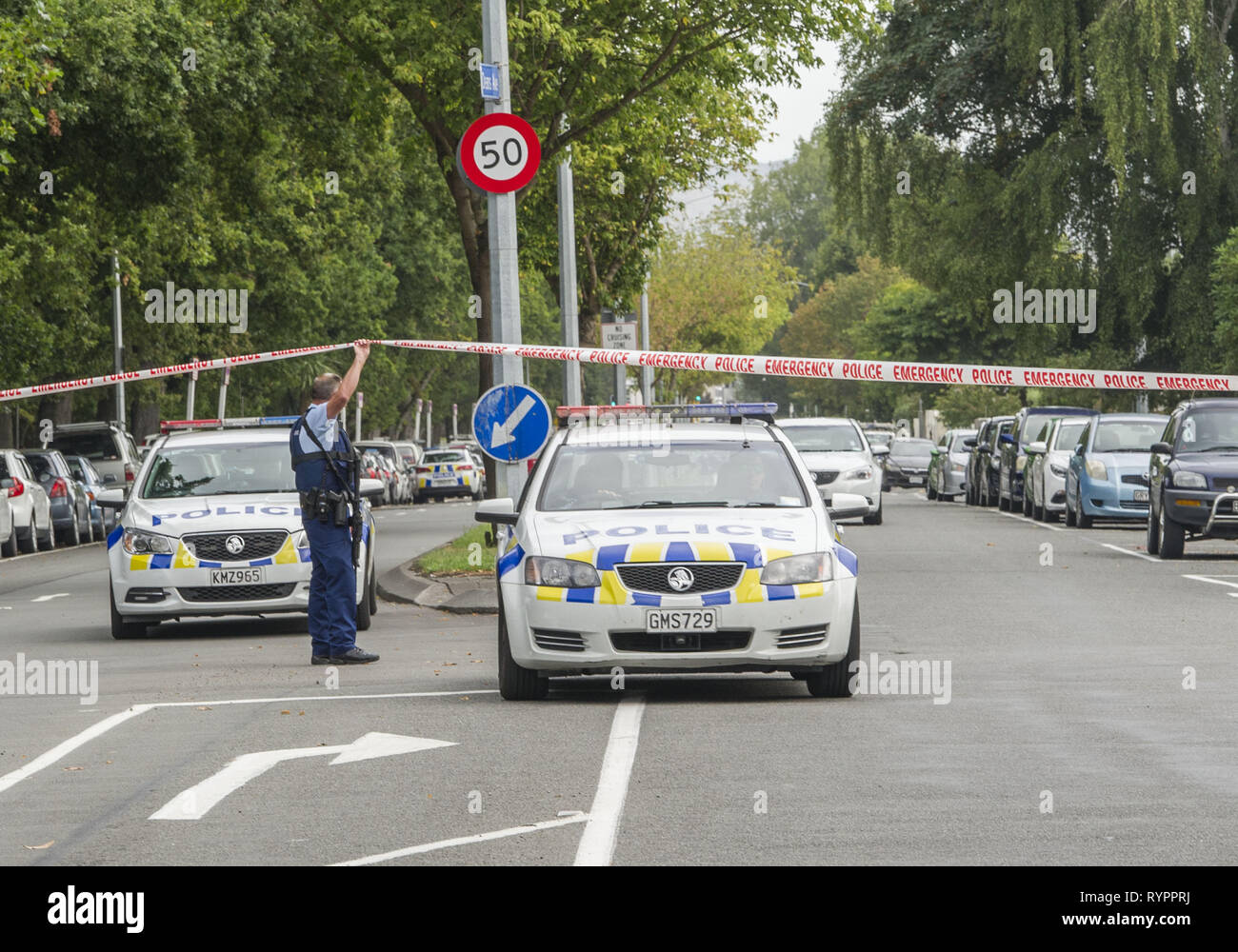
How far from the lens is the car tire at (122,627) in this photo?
16.9 m

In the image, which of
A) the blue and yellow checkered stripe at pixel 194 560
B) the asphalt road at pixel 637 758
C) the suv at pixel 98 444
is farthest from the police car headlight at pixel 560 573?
the suv at pixel 98 444

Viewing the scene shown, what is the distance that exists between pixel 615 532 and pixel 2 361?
36275 millimetres

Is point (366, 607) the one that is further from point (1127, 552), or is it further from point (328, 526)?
point (1127, 552)

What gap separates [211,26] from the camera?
106ft

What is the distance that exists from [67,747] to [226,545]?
5.89 metres

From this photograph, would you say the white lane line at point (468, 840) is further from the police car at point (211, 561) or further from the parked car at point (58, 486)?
the parked car at point (58, 486)

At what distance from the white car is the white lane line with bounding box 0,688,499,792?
64.6ft

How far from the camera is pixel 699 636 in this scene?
11266 millimetres

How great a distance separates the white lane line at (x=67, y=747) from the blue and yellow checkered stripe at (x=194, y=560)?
4.20 meters

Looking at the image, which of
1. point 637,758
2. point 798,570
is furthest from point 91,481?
point 637,758

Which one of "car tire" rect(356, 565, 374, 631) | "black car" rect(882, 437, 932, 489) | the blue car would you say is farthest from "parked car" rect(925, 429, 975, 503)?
"car tire" rect(356, 565, 374, 631)

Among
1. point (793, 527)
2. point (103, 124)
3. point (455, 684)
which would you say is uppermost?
point (103, 124)

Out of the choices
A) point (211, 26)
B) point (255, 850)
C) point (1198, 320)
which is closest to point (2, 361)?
point (211, 26)
